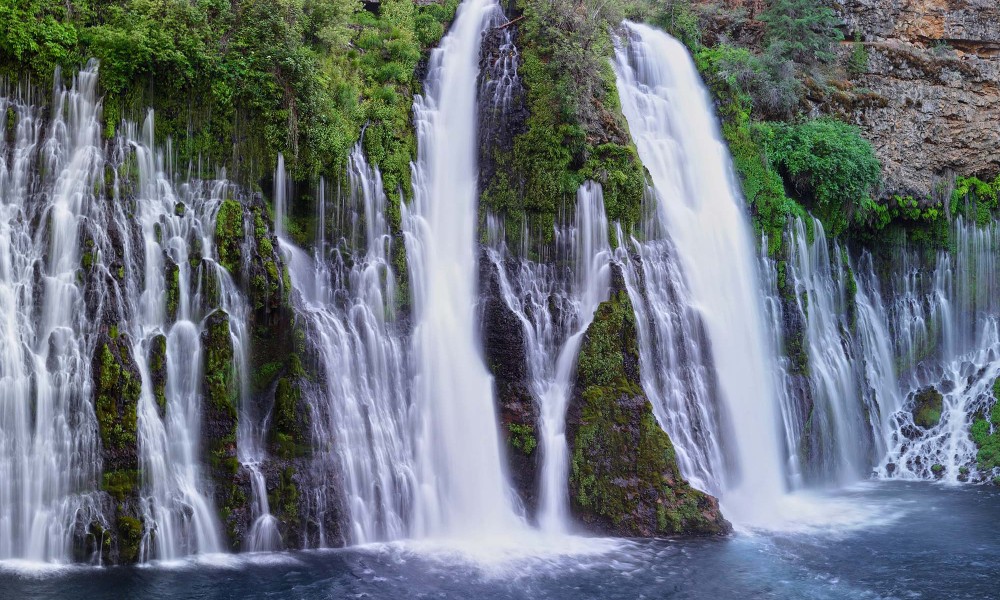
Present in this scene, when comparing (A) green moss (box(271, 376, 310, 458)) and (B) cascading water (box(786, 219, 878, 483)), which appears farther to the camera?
(B) cascading water (box(786, 219, 878, 483))

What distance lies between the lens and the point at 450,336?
17781 millimetres

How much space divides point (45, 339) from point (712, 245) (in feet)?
46.4

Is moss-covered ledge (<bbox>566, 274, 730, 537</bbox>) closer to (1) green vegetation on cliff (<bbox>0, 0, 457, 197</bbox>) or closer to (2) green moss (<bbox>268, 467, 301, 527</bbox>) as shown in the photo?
(2) green moss (<bbox>268, 467, 301, 527</bbox>)

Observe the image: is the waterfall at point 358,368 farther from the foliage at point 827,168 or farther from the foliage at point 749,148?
the foliage at point 827,168

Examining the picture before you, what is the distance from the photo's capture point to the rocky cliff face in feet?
84.0

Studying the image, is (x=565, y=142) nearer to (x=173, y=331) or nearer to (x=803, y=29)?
(x=173, y=331)

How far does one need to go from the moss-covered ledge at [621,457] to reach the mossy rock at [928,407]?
10004 mm

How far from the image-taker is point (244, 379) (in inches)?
614

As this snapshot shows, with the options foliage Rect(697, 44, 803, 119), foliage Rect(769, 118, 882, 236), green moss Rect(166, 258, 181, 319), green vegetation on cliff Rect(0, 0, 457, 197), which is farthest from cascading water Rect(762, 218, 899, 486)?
green moss Rect(166, 258, 181, 319)

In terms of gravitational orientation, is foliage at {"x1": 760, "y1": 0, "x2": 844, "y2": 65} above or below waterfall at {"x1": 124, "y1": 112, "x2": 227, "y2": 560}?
above

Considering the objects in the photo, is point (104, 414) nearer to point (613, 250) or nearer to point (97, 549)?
point (97, 549)


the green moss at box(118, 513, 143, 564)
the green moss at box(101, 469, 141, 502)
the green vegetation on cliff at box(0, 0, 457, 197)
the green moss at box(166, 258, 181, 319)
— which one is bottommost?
the green moss at box(118, 513, 143, 564)

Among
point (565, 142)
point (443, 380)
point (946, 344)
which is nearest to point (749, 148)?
point (565, 142)

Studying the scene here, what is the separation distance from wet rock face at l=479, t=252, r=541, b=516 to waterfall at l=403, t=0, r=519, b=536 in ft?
0.73
